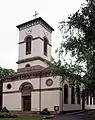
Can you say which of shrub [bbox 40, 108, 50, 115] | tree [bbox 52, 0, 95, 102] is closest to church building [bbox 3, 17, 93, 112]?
shrub [bbox 40, 108, 50, 115]

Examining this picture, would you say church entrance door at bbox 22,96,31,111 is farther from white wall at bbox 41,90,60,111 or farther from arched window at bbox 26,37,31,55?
arched window at bbox 26,37,31,55

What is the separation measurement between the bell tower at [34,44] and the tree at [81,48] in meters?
12.6

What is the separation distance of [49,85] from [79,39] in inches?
508

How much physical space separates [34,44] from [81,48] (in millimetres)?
16140

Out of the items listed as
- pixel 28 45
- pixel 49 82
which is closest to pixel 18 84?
pixel 49 82

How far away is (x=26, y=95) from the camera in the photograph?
32.9 m

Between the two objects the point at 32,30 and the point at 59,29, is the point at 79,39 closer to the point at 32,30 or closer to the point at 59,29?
the point at 59,29

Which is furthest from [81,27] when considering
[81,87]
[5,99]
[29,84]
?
[5,99]

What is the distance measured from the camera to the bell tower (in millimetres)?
34006

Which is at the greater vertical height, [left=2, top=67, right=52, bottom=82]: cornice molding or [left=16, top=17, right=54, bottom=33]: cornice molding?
[left=16, top=17, right=54, bottom=33]: cornice molding

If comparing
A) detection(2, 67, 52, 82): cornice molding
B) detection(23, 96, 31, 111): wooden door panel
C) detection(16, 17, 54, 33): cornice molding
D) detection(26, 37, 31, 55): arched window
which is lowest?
detection(23, 96, 31, 111): wooden door panel

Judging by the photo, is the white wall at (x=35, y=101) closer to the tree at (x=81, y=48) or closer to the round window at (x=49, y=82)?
the round window at (x=49, y=82)

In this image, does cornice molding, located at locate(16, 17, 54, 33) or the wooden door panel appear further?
cornice molding, located at locate(16, 17, 54, 33)

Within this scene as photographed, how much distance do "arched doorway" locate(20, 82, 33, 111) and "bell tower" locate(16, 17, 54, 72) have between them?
116 inches
